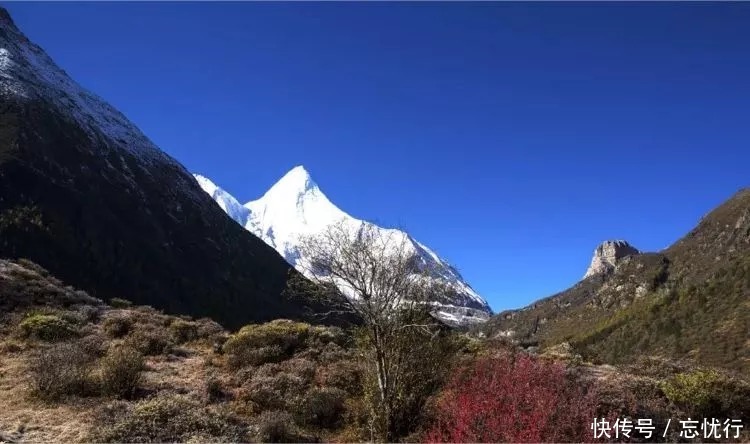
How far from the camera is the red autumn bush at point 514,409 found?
11.4 metres

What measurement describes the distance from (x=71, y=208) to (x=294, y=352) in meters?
125

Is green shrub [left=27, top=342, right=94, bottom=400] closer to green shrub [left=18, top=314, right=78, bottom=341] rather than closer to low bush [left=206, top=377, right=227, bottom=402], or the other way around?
low bush [left=206, top=377, right=227, bottom=402]

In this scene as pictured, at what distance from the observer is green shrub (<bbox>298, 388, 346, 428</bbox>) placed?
52.2ft

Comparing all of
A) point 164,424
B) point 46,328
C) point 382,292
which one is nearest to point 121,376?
point 164,424

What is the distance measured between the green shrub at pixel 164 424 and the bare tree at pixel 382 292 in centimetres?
378

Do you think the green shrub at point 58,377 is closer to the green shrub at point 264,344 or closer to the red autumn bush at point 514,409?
the green shrub at point 264,344

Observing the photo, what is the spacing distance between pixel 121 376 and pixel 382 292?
28.8ft

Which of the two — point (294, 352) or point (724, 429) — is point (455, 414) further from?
point (294, 352)

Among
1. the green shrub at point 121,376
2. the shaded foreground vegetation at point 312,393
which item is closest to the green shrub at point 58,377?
the shaded foreground vegetation at point 312,393

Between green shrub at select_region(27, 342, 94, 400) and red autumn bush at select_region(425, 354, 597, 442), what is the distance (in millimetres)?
10739

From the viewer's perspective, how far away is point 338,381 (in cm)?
1842

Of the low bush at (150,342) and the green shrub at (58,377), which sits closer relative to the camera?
the green shrub at (58,377)

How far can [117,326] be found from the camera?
86.7 ft

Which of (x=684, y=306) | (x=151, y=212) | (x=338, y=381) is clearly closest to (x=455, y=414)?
(x=338, y=381)
